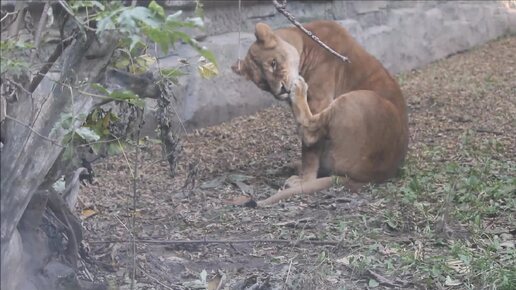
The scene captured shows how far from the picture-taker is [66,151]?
320 centimetres

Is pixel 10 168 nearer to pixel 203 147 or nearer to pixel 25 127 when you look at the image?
pixel 25 127

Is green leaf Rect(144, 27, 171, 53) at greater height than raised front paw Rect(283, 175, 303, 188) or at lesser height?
greater

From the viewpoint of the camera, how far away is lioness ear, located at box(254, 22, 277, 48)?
577 centimetres

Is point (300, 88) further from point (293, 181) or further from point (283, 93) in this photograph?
point (293, 181)

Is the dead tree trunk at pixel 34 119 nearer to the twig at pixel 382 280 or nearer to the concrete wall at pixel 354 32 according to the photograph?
the twig at pixel 382 280

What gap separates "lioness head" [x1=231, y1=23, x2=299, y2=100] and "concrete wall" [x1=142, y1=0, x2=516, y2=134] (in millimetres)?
588

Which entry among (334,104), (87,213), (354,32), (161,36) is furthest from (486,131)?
(161,36)

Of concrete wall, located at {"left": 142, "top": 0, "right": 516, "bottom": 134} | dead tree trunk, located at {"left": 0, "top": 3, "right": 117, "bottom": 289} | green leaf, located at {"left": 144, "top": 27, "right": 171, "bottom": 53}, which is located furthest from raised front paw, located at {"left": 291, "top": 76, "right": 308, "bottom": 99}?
green leaf, located at {"left": 144, "top": 27, "right": 171, "bottom": 53}

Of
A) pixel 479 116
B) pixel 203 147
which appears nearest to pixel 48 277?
pixel 203 147

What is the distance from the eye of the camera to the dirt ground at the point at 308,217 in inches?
157

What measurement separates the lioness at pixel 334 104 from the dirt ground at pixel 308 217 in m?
0.15

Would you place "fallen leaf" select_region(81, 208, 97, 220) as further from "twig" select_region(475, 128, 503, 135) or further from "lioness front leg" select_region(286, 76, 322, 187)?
"twig" select_region(475, 128, 503, 135)

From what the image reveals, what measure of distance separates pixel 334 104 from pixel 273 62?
0.55 metres

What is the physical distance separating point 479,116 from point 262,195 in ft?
6.61
